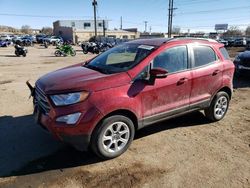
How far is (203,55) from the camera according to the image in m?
5.18

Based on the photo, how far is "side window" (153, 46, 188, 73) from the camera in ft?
14.7

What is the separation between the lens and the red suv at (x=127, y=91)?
3.70 metres

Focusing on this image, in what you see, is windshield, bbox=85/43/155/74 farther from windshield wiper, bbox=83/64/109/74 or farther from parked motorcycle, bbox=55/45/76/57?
parked motorcycle, bbox=55/45/76/57

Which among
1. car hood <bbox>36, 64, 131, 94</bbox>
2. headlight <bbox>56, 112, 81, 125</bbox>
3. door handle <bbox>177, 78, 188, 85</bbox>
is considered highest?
car hood <bbox>36, 64, 131, 94</bbox>

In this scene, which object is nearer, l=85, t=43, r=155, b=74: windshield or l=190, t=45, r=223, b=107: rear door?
l=85, t=43, r=155, b=74: windshield

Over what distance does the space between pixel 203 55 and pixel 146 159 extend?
2.36m

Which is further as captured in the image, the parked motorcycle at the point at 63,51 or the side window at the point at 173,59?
the parked motorcycle at the point at 63,51

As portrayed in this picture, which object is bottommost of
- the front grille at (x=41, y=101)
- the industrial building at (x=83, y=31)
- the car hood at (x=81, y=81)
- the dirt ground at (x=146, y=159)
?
the dirt ground at (x=146, y=159)

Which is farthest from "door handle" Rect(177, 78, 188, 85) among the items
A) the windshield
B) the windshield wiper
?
the windshield wiper

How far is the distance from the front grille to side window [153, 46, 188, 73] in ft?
5.88

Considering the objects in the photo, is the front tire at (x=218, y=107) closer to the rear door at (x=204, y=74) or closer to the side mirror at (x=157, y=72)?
the rear door at (x=204, y=74)

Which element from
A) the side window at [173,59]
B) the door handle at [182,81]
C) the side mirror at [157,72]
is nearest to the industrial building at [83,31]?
the side window at [173,59]

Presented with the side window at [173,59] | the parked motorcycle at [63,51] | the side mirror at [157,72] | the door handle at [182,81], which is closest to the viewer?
the side mirror at [157,72]

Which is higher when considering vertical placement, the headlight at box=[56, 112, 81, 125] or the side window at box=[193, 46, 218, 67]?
the side window at box=[193, 46, 218, 67]
